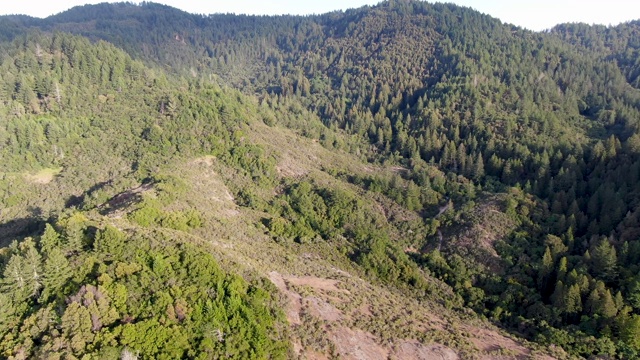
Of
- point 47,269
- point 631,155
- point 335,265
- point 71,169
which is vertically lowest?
point 335,265

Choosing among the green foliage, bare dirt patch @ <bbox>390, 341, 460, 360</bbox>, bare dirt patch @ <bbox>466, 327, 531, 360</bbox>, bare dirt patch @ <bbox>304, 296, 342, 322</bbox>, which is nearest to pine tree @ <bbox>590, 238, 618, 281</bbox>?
bare dirt patch @ <bbox>466, 327, 531, 360</bbox>

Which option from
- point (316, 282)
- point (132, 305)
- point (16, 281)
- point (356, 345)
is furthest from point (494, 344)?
point (16, 281)

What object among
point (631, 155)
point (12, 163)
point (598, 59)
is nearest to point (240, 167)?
point (12, 163)

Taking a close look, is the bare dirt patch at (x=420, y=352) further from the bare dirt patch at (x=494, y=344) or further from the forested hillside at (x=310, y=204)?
the bare dirt patch at (x=494, y=344)

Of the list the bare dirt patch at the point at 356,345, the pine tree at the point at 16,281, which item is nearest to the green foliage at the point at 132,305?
the pine tree at the point at 16,281

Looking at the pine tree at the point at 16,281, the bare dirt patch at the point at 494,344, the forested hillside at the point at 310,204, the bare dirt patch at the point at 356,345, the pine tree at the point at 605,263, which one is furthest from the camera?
the pine tree at the point at 605,263

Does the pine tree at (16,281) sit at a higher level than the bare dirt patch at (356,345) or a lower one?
higher

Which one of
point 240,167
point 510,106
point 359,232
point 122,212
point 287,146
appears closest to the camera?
point 122,212

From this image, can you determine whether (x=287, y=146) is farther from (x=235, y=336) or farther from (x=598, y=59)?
(x=598, y=59)

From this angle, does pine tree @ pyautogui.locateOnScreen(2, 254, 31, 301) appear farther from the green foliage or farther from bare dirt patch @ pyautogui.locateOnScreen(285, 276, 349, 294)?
bare dirt patch @ pyautogui.locateOnScreen(285, 276, 349, 294)
